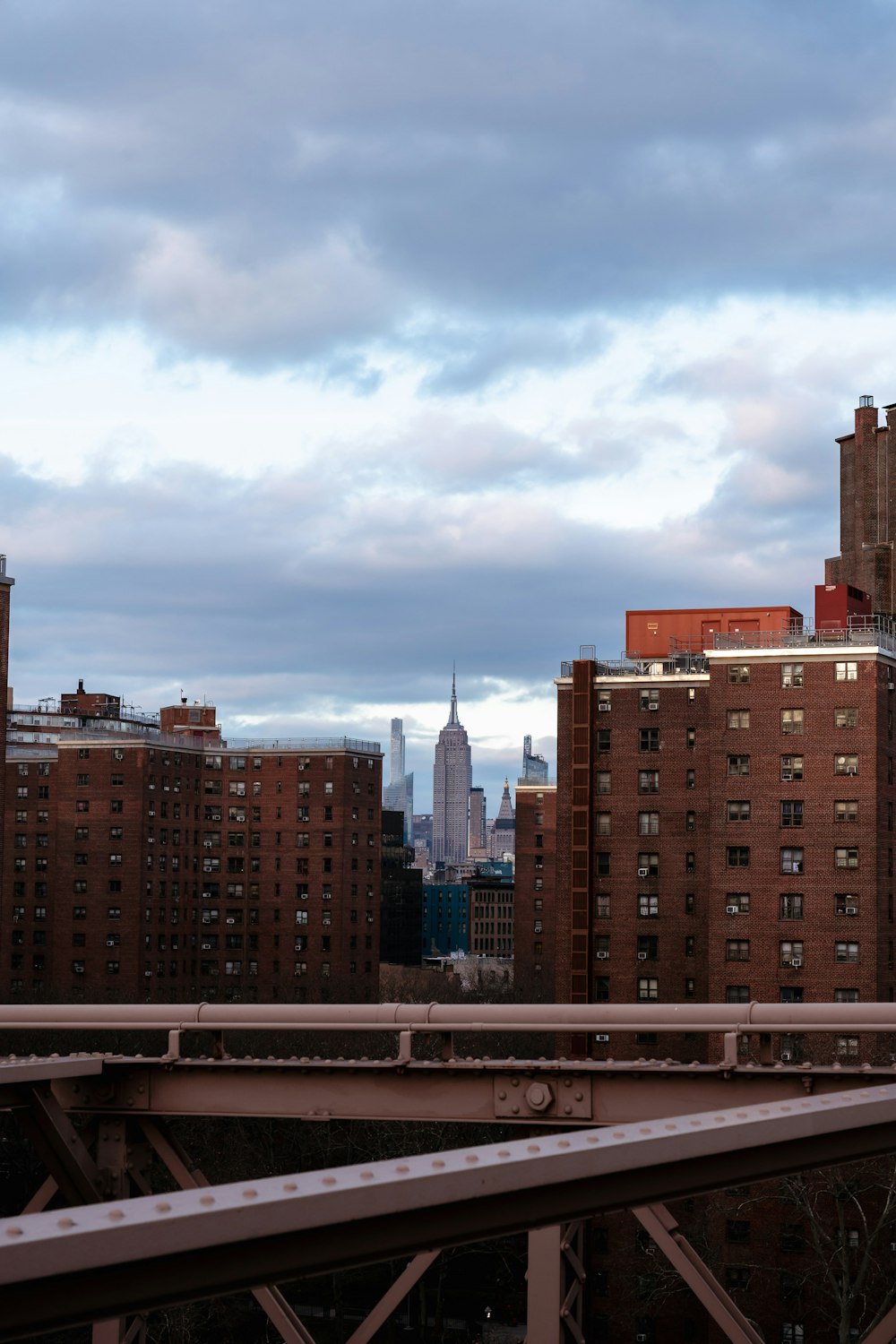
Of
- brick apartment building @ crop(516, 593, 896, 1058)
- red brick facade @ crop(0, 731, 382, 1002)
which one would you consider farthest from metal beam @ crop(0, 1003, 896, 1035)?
red brick facade @ crop(0, 731, 382, 1002)

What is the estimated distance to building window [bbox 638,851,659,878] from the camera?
87.2 metres

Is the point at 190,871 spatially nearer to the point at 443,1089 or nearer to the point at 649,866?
the point at 649,866

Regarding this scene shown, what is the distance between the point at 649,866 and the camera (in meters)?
87.4

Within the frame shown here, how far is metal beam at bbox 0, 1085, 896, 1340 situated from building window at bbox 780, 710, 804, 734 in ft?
250

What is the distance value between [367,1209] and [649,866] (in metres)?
84.2

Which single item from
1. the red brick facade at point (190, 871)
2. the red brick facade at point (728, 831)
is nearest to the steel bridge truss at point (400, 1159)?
the red brick facade at point (728, 831)

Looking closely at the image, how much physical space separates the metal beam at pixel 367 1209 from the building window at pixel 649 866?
271ft

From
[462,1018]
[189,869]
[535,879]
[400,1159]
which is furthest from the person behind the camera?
[535,879]

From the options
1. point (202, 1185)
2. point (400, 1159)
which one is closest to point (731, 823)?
point (202, 1185)

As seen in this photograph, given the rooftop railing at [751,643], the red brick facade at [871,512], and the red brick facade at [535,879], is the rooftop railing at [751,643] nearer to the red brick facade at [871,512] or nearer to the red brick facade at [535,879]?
the red brick facade at [871,512]

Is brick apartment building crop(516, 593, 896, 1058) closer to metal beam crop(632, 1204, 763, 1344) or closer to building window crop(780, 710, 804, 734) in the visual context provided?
building window crop(780, 710, 804, 734)

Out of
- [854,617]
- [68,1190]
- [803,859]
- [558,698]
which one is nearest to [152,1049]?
[558,698]

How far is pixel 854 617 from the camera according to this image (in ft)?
274

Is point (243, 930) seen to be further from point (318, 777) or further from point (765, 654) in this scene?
point (765, 654)
